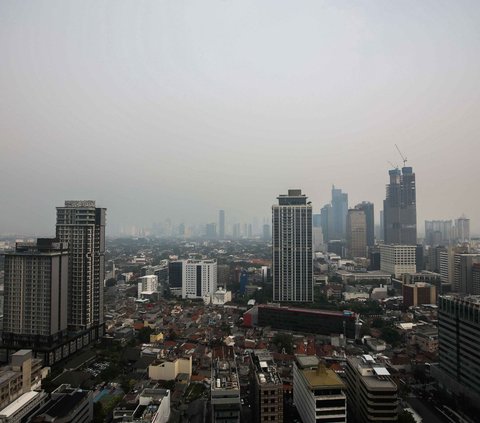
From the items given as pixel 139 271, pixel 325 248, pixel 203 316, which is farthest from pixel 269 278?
pixel 325 248

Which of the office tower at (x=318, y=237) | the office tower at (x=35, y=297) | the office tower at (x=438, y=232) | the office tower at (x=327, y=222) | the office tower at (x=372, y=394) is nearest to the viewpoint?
the office tower at (x=372, y=394)

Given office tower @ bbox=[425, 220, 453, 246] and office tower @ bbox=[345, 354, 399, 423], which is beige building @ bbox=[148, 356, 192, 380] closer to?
office tower @ bbox=[345, 354, 399, 423]

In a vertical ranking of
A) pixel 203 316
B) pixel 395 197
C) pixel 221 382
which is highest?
pixel 395 197

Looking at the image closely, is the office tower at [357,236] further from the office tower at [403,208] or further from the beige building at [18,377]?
the beige building at [18,377]

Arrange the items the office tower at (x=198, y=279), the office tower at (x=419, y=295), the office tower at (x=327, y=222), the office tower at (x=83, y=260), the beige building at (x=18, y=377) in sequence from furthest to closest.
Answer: the office tower at (x=327, y=222) < the office tower at (x=198, y=279) < the office tower at (x=419, y=295) < the office tower at (x=83, y=260) < the beige building at (x=18, y=377)

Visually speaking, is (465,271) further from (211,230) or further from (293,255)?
(211,230)

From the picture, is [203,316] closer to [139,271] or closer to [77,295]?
[77,295]

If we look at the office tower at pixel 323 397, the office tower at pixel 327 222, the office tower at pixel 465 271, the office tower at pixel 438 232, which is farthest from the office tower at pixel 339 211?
the office tower at pixel 323 397

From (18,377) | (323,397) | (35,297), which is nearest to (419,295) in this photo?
(323,397)
